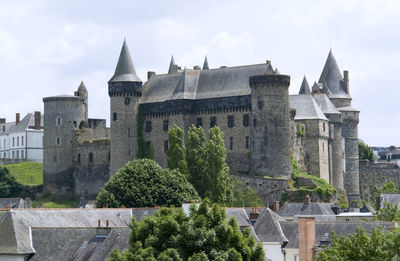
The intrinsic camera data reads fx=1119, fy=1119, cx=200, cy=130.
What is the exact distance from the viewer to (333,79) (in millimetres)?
117000

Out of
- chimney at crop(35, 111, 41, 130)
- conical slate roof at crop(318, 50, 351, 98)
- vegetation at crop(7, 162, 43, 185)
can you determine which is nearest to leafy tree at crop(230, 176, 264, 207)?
conical slate roof at crop(318, 50, 351, 98)

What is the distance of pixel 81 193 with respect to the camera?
366ft

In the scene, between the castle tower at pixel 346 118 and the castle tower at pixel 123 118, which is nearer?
the castle tower at pixel 123 118

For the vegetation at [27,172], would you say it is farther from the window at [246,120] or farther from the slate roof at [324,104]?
the slate roof at [324,104]

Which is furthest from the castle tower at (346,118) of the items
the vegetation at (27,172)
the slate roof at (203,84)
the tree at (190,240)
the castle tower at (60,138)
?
the tree at (190,240)

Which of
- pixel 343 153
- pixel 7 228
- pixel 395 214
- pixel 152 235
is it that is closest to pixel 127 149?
pixel 343 153

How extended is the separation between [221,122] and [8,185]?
26.3m

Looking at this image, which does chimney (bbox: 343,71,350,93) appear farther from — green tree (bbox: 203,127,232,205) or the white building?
the white building

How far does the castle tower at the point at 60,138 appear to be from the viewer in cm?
11306

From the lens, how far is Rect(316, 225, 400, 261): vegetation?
43281mm

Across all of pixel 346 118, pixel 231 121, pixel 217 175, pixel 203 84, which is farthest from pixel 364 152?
pixel 217 175

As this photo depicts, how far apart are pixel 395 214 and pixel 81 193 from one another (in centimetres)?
4077

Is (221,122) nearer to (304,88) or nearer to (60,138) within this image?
(304,88)

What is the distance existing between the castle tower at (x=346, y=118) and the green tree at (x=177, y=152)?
24.7 meters
